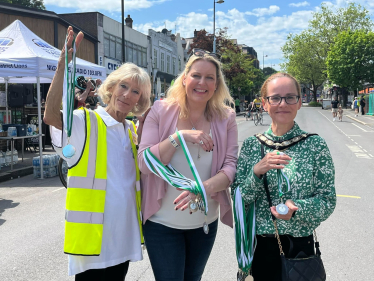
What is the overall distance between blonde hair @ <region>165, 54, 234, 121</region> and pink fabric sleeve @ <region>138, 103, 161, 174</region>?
150 mm

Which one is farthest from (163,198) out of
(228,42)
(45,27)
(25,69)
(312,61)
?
(312,61)

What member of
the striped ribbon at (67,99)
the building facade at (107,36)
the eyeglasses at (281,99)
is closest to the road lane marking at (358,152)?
the eyeglasses at (281,99)

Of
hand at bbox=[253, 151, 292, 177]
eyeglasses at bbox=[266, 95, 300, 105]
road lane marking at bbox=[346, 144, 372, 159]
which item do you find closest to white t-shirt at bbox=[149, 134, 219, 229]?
hand at bbox=[253, 151, 292, 177]

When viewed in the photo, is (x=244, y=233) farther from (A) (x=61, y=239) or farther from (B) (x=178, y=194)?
(A) (x=61, y=239)

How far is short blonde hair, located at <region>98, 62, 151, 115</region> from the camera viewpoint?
89.7 inches

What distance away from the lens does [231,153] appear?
7.22 ft

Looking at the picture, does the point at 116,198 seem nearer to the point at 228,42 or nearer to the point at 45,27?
the point at 45,27

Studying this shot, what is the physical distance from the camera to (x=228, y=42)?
4066cm

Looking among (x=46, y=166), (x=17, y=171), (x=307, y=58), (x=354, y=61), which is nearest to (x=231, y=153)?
Result: (x=46, y=166)

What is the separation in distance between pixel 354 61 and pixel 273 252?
47.3m

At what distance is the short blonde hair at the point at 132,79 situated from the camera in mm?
2277

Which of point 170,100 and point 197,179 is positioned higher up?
point 170,100

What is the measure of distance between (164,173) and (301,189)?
0.72 metres

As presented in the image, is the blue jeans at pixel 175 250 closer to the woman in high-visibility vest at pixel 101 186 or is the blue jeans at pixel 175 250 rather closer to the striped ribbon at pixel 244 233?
the woman in high-visibility vest at pixel 101 186
